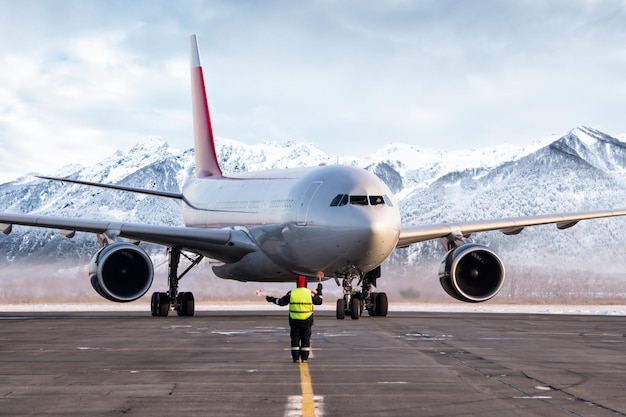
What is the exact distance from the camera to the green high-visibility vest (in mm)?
14883

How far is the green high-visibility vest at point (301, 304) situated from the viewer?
14883mm

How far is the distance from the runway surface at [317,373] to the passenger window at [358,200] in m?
4.28

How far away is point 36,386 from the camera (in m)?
11.5

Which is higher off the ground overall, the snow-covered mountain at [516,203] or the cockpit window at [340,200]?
the snow-covered mountain at [516,203]

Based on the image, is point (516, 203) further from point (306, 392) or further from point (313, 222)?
point (306, 392)

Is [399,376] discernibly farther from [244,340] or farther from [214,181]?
[214,181]

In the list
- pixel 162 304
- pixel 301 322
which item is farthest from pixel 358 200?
pixel 301 322

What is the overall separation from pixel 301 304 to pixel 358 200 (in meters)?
11.0

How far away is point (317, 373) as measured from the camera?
1290 cm

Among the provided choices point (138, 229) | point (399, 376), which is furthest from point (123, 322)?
point (399, 376)

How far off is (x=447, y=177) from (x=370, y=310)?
149533mm

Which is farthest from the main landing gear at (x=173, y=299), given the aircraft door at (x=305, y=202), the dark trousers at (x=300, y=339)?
the dark trousers at (x=300, y=339)

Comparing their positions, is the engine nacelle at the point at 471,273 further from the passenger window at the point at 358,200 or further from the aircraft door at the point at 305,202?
the aircraft door at the point at 305,202

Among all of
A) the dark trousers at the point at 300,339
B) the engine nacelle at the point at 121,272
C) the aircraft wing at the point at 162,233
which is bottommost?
the dark trousers at the point at 300,339
